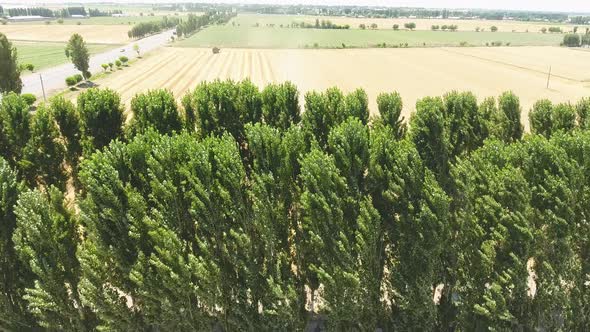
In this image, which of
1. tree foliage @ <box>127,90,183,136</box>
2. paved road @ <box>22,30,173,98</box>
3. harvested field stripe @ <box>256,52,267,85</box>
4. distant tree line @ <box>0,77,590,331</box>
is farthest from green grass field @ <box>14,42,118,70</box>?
distant tree line @ <box>0,77,590,331</box>

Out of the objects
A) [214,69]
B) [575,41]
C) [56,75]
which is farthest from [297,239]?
[575,41]

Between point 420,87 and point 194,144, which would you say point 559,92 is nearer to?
point 420,87

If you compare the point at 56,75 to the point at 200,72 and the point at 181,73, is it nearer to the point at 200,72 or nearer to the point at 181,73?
the point at 181,73

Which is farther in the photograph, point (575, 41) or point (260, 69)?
point (575, 41)

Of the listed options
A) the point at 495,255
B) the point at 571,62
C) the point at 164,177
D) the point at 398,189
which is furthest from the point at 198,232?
the point at 571,62

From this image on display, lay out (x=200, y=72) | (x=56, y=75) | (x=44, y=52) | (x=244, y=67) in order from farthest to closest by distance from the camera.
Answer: (x=44, y=52) < (x=244, y=67) < (x=200, y=72) < (x=56, y=75)

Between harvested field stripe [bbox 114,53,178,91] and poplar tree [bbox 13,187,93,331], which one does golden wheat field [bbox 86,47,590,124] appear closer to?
harvested field stripe [bbox 114,53,178,91]

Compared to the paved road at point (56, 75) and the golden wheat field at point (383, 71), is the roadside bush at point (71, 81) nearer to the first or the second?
the paved road at point (56, 75)
